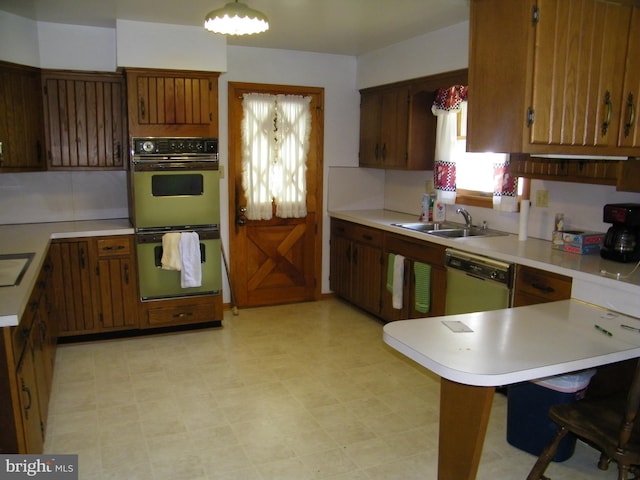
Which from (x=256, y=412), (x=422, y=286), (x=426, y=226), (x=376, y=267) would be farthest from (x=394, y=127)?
(x=256, y=412)

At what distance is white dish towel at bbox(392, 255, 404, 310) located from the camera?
4.18m

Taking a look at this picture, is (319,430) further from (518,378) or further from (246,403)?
(518,378)

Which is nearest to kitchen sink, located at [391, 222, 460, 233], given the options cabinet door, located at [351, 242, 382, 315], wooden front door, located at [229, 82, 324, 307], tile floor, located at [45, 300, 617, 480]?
cabinet door, located at [351, 242, 382, 315]

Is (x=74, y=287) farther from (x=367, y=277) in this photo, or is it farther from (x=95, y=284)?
(x=367, y=277)

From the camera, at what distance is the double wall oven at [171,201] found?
4.11 metres

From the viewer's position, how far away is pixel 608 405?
Result: 7.07 feet

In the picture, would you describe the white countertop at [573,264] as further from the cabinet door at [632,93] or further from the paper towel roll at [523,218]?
the cabinet door at [632,93]

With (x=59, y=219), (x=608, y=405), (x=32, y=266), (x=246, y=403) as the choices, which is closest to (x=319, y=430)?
(x=246, y=403)

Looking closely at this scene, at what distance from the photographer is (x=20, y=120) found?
3.93 metres

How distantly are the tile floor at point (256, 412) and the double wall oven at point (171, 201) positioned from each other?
1.73ft

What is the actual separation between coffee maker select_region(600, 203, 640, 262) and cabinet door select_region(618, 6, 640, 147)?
1.82ft

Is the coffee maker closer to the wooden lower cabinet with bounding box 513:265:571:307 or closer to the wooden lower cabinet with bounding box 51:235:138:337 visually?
the wooden lower cabinet with bounding box 513:265:571:307

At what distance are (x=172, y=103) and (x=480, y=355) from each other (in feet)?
10.6

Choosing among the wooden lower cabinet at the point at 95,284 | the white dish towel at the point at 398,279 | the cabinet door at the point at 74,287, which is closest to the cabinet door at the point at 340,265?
the white dish towel at the point at 398,279
